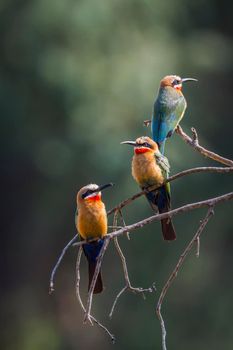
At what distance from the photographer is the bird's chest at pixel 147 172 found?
562 cm

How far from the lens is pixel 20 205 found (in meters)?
19.9

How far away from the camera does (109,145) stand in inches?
650

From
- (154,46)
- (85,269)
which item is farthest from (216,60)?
(85,269)

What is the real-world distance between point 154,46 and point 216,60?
0.97 metres

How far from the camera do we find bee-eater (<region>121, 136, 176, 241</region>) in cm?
554

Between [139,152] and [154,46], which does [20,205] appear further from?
[139,152]

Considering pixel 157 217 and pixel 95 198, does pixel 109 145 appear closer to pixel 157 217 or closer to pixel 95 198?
pixel 95 198

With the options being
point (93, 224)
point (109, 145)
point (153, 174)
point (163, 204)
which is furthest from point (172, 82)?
point (109, 145)

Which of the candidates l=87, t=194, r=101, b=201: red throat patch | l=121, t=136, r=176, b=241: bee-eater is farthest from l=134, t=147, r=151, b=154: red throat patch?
l=87, t=194, r=101, b=201: red throat patch

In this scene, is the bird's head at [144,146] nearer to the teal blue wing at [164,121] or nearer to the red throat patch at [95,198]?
the teal blue wing at [164,121]

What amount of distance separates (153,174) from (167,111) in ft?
2.08

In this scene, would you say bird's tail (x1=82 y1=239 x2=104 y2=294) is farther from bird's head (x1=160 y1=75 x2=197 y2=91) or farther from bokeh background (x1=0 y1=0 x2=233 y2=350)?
bokeh background (x1=0 y1=0 x2=233 y2=350)

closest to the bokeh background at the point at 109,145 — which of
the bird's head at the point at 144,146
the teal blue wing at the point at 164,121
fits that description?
the teal blue wing at the point at 164,121

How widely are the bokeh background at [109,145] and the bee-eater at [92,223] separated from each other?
32.6ft
